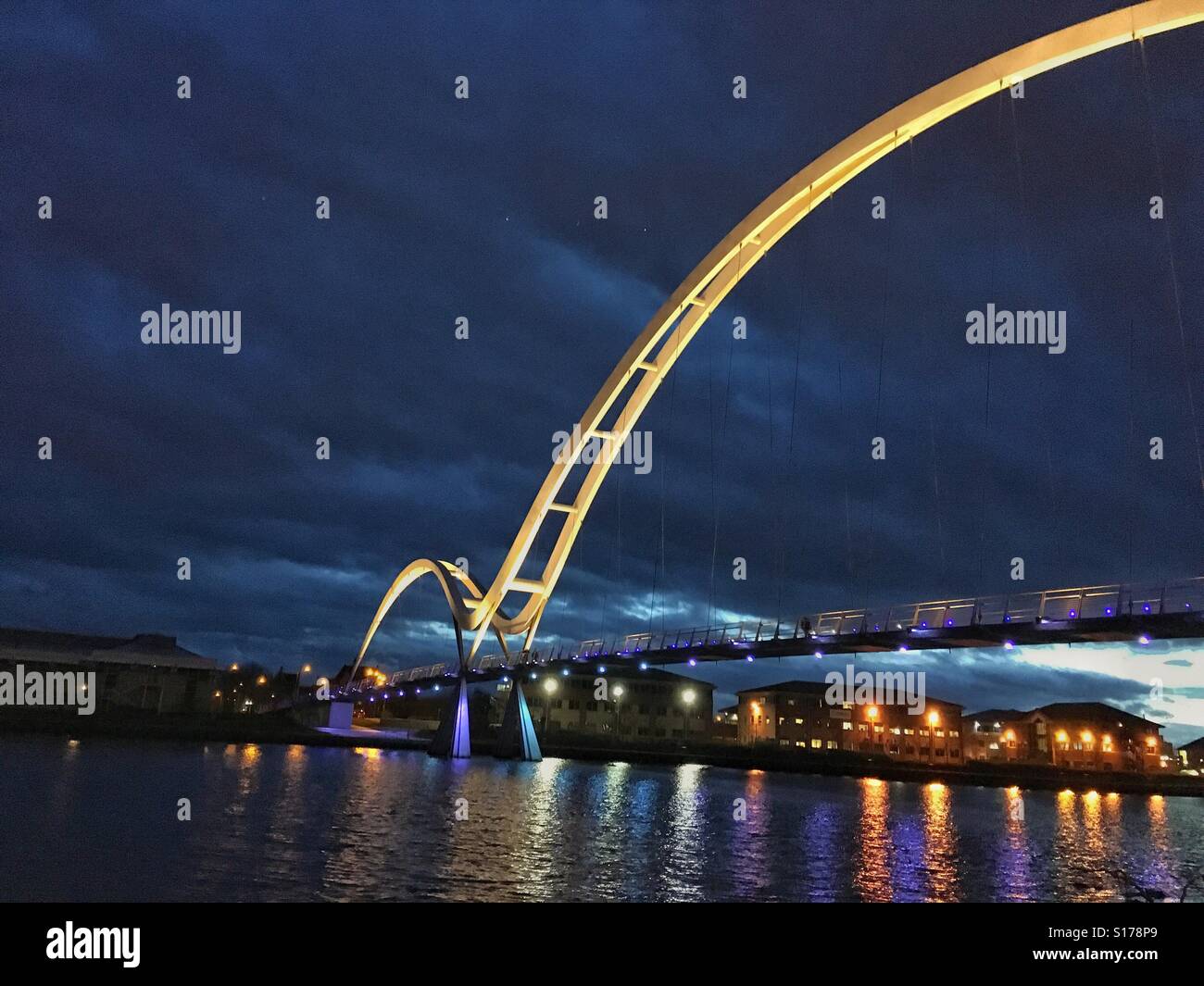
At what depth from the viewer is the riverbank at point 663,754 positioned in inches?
2771

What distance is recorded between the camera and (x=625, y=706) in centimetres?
11050

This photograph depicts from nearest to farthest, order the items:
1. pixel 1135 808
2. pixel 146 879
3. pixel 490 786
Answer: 1. pixel 146 879
2. pixel 490 786
3. pixel 1135 808

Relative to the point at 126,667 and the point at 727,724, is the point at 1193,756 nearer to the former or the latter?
the point at 727,724

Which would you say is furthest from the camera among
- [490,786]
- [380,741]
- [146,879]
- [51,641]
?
[51,641]

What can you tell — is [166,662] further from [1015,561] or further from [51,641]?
[1015,561]

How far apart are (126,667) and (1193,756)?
16586 centimetres

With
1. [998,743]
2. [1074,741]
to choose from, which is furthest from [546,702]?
[1074,741]

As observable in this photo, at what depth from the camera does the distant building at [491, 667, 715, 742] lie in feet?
352

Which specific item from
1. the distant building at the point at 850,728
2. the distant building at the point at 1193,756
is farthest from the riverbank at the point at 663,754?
the distant building at the point at 1193,756

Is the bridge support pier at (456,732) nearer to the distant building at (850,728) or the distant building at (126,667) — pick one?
the distant building at (126,667)

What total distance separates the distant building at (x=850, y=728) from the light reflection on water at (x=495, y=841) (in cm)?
6018

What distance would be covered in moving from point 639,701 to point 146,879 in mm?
96519
